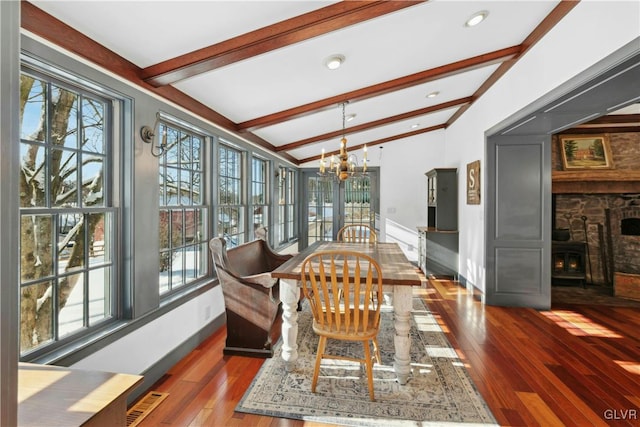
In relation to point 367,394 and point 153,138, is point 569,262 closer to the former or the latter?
point 367,394

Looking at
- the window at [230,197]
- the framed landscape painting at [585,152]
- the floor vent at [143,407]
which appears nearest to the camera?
the floor vent at [143,407]

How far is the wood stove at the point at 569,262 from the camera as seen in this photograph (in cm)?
512

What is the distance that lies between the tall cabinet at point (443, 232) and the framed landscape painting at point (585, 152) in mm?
1618

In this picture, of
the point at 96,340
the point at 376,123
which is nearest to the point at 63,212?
the point at 96,340

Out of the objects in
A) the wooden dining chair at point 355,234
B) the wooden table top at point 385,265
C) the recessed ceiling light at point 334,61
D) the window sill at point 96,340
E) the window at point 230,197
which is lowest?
the window sill at point 96,340

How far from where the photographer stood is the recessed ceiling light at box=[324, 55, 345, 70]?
2.69 m

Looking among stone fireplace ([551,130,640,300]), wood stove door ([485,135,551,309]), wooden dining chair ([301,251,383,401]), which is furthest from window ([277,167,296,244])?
stone fireplace ([551,130,640,300])

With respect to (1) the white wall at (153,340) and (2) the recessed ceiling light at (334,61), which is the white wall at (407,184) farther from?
(1) the white wall at (153,340)

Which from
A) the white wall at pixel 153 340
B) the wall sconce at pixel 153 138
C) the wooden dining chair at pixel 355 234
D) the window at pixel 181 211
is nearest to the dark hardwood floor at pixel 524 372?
the white wall at pixel 153 340

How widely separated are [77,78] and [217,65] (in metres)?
0.83

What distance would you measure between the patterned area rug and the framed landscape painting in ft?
13.1

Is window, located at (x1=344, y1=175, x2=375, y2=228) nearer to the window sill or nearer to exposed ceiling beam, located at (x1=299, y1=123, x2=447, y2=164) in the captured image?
exposed ceiling beam, located at (x1=299, y1=123, x2=447, y2=164)

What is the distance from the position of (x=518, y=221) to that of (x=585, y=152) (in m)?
2.01

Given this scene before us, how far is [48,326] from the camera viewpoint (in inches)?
71.1
